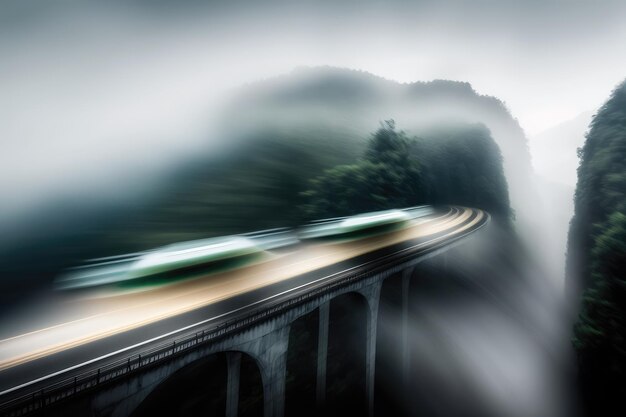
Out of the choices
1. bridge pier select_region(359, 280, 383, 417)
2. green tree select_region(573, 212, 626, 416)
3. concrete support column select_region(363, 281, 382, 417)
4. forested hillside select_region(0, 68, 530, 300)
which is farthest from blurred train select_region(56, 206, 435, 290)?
green tree select_region(573, 212, 626, 416)

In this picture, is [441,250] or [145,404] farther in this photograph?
[441,250]

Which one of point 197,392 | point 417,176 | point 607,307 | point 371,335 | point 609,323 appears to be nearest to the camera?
point 609,323

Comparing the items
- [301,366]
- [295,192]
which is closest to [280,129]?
[295,192]

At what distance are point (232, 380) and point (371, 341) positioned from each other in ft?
33.8

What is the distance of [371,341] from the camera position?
61.1 feet

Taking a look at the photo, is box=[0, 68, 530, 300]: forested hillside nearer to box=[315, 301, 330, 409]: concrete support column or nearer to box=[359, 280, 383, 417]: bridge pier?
box=[359, 280, 383, 417]: bridge pier

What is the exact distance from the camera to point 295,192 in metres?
34.9

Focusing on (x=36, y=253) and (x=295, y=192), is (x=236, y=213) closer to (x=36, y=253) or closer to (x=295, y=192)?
(x=295, y=192)

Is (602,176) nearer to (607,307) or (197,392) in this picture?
(607,307)

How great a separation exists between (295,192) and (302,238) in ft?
55.8

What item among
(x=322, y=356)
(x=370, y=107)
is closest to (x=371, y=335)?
(x=322, y=356)

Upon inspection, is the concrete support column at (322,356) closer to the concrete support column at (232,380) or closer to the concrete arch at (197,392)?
the concrete arch at (197,392)

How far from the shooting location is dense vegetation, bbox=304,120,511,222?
31922 mm

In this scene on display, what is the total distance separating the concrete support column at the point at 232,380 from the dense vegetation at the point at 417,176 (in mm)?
20157
